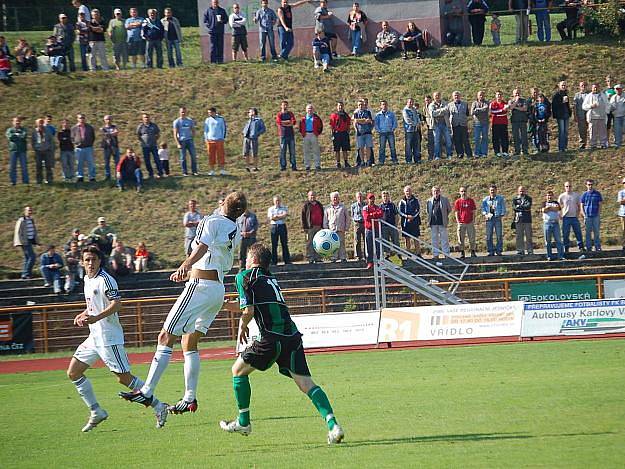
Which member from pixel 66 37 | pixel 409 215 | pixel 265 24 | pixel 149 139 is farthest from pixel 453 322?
pixel 66 37

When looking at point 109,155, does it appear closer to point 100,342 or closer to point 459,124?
point 459,124

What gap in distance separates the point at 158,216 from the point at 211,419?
21.2 meters

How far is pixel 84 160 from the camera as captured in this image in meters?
32.8

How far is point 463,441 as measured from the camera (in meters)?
9.59

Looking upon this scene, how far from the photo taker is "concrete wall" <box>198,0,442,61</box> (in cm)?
3869

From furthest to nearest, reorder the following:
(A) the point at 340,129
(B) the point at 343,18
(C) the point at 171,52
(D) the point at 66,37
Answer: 1. (B) the point at 343,18
2. (C) the point at 171,52
3. (D) the point at 66,37
4. (A) the point at 340,129

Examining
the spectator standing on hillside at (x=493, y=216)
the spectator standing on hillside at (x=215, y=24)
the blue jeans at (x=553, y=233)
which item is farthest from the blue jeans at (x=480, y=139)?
the spectator standing on hillside at (x=215, y=24)

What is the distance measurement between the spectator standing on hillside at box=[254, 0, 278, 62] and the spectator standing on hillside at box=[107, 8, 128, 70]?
16.5ft

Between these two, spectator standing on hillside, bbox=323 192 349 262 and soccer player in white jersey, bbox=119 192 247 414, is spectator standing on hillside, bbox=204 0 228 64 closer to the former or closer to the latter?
spectator standing on hillside, bbox=323 192 349 262

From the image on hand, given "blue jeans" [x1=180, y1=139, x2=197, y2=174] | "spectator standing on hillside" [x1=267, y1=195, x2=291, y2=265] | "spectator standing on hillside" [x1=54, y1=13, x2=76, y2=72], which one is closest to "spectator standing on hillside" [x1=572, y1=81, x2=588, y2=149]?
"spectator standing on hillside" [x1=267, y1=195, x2=291, y2=265]

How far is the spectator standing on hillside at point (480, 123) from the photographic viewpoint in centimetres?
3086

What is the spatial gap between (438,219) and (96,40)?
662 inches

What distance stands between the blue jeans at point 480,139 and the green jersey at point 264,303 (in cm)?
2290

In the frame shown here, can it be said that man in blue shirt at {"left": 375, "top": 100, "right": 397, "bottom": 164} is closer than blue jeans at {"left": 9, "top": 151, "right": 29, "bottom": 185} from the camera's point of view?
Yes
